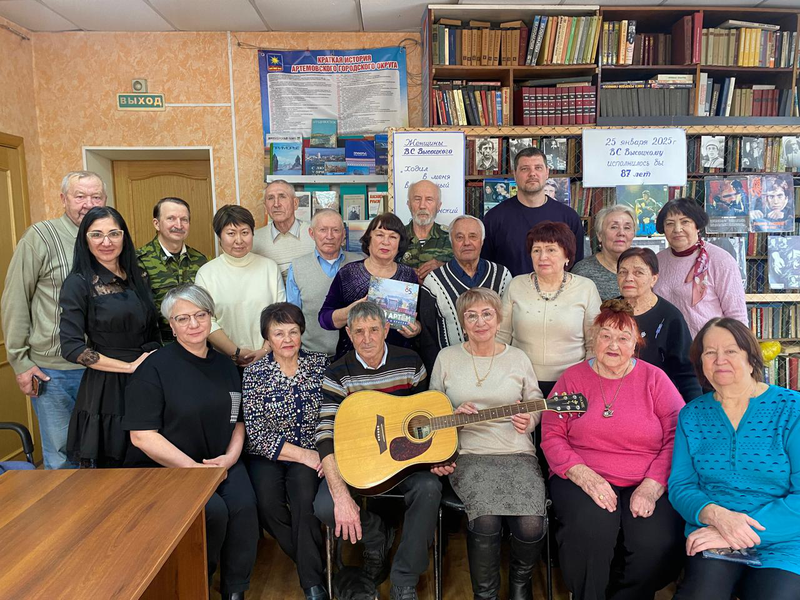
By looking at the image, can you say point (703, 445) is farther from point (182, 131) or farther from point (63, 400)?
point (182, 131)

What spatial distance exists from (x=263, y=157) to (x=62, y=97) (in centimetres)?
167

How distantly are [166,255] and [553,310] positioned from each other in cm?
198

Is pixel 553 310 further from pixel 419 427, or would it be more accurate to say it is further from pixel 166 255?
pixel 166 255

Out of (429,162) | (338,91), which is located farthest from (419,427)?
(338,91)

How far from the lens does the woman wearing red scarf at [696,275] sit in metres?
2.69

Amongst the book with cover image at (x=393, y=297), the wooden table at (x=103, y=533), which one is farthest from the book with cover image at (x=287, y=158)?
the wooden table at (x=103, y=533)

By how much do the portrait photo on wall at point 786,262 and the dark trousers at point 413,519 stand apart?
360 centimetres

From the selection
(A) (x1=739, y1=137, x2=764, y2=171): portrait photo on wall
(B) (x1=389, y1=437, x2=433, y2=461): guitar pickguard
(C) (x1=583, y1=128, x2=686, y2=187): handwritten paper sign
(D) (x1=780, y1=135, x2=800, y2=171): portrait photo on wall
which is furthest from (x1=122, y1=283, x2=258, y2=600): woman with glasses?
(D) (x1=780, y1=135, x2=800, y2=171): portrait photo on wall

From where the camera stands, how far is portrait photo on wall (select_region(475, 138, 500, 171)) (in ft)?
13.7

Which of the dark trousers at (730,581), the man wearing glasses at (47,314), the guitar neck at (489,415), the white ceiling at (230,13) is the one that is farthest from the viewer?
the white ceiling at (230,13)

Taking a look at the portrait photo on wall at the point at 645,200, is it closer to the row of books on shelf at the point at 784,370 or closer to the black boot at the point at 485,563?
the row of books on shelf at the point at 784,370

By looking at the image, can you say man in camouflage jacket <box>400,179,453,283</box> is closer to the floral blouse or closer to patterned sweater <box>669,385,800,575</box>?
the floral blouse

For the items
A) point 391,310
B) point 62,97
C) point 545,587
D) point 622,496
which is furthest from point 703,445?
point 62,97

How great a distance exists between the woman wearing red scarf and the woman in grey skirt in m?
1.01
